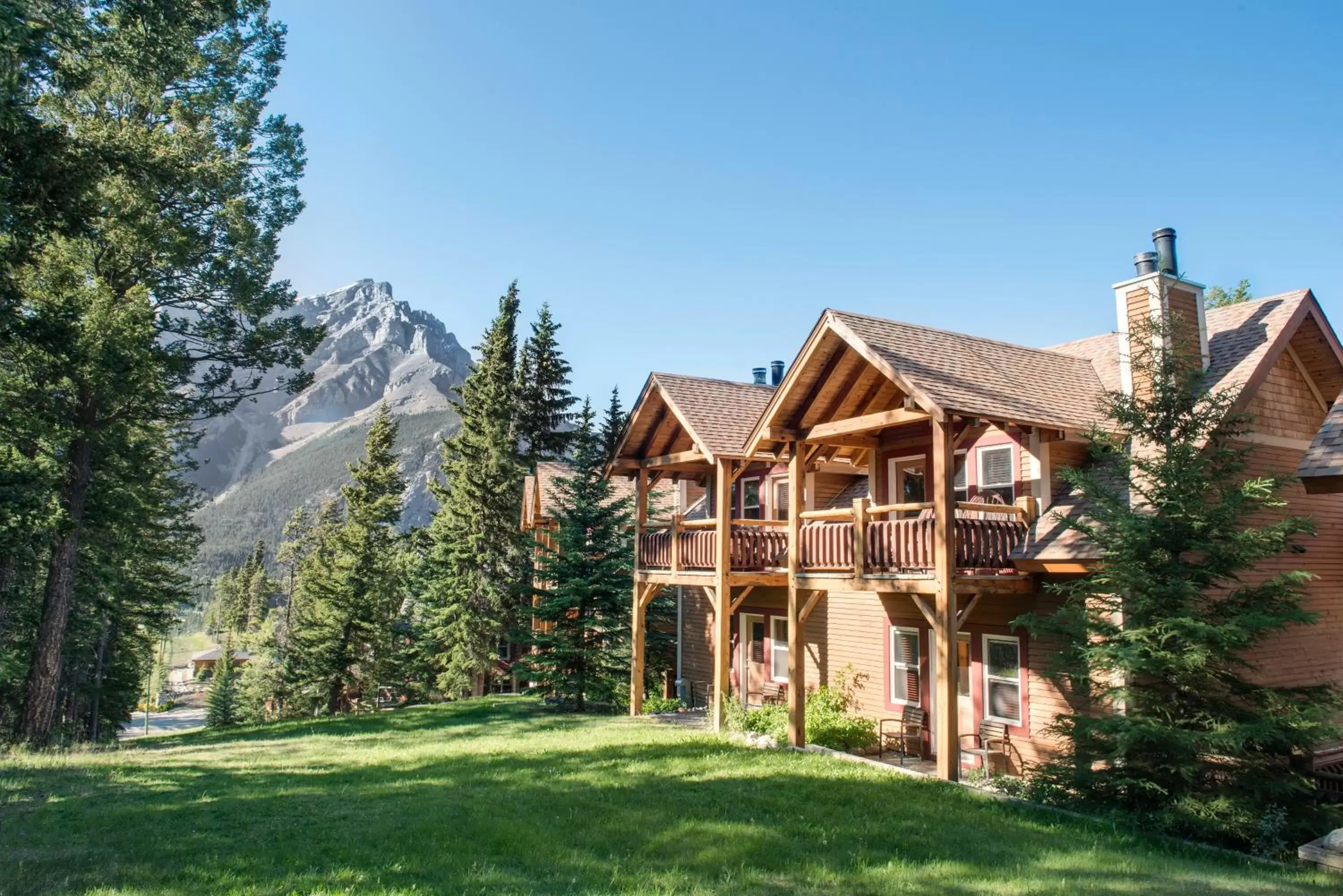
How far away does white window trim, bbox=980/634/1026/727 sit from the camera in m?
13.8

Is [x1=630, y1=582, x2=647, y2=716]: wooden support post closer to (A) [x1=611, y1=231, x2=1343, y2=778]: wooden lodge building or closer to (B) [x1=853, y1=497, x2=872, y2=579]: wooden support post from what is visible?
(A) [x1=611, y1=231, x2=1343, y2=778]: wooden lodge building

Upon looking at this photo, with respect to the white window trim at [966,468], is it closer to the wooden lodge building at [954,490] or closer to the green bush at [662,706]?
the wooden lodge building at [954,490]

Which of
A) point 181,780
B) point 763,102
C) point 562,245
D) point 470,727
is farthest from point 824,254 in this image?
point 181,780

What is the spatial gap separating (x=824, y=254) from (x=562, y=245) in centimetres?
881

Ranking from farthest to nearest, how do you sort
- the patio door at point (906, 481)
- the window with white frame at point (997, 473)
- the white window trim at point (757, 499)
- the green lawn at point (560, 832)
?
the white window trim at point (757, 499), the patio door at point (906, 481), the window with white frame at point (997, 473), the green lawn at point (560, 832)

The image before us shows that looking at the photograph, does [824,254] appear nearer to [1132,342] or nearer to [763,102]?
[763,102]

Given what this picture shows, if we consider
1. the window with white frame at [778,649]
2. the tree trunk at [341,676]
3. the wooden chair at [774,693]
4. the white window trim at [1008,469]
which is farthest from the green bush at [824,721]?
the tree trunk at [341,676]

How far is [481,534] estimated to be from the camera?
3006cm

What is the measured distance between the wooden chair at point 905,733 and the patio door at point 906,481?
153 inches

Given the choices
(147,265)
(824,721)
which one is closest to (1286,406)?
(824,721)

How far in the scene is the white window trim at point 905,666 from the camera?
15664mm

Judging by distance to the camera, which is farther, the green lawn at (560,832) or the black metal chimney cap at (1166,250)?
the black metal chimney cap at (1166,250)

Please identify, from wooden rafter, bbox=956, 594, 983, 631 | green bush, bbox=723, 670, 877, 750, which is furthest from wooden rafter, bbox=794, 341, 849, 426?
green bush, bbox=723, 670, 877, 750

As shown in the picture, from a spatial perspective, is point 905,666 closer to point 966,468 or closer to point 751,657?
point 966,468
